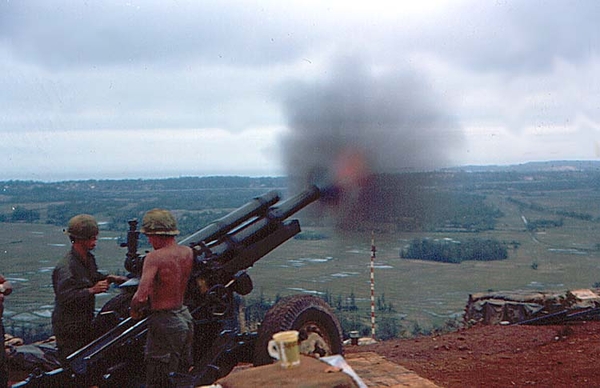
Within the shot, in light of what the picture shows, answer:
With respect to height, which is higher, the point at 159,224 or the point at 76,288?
the point at 159,224

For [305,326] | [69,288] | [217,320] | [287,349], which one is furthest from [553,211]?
[287,349]

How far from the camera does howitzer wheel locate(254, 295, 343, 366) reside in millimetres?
5754

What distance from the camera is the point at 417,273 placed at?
39.5m

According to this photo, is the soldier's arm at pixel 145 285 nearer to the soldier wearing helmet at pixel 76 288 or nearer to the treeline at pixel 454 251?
the soldier wearing helmet at pixel 76 288

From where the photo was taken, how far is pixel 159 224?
4.67m

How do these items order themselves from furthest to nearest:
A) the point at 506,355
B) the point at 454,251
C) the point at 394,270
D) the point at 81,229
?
1. the point at 454,251
2. the point at 394,270
3. the point at 506,355
4. the point at 81,229

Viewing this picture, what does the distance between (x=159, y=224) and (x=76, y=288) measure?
1009 mm

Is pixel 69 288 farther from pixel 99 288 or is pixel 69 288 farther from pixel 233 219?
pixel 233 219

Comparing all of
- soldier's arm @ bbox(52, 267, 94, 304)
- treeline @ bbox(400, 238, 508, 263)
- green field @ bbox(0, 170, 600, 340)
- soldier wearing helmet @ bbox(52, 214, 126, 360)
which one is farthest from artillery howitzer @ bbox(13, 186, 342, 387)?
treeline @ bbox(400, 238, 508, 263)

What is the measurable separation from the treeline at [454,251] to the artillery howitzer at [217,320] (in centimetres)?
3792

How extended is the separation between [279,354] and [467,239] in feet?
166

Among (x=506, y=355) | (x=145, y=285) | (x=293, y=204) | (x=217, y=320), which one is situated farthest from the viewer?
(x=506, y=355)

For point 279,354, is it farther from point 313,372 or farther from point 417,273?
point 417,273

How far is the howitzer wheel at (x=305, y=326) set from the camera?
18.9 ft
